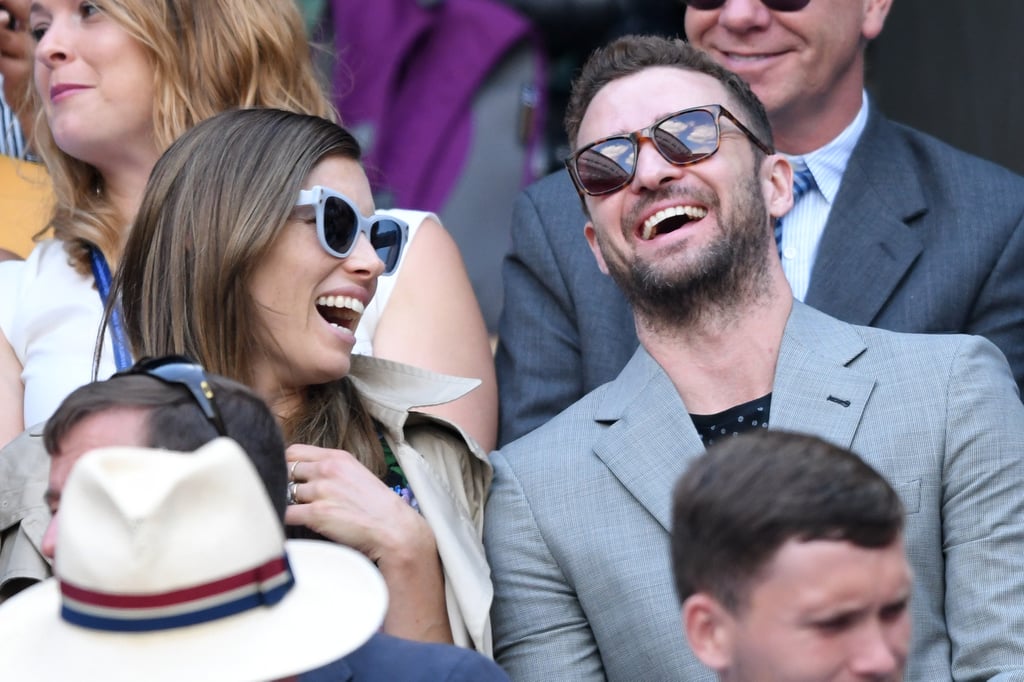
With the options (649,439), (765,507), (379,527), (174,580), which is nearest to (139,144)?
(379,527)

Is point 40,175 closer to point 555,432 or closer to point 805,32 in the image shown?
point 555,432

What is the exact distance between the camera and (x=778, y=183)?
11.3ft

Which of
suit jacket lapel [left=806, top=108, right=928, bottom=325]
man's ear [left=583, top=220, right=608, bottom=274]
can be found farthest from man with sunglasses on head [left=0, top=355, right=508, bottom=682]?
suit jacket lapel [left=806, top=108, right=928, bottom=325]

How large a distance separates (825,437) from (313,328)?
95 centimetres

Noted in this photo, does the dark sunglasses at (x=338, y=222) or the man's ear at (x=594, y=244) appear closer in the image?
the dark sunglasses at (x=338, y=222)

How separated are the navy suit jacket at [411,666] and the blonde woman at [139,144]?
3.60 feet

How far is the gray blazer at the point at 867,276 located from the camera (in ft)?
11.8

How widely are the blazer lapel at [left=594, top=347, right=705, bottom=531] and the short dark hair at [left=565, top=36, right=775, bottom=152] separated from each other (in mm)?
592

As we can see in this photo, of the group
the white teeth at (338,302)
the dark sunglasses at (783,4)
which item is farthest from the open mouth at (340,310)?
the dark sunglasses at (783,4)

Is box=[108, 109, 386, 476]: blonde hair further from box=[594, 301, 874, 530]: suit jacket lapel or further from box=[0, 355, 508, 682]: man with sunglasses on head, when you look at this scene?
box=[0, 355, 508, 682]: man with sunglasses on head

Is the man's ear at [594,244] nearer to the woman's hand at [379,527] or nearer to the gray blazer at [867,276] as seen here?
the gray blazer at [867,276]

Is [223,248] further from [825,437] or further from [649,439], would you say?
[825,437]

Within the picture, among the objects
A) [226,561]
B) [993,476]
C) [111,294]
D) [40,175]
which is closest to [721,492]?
[226,561]

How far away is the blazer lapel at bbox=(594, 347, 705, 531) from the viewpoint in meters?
3.06
